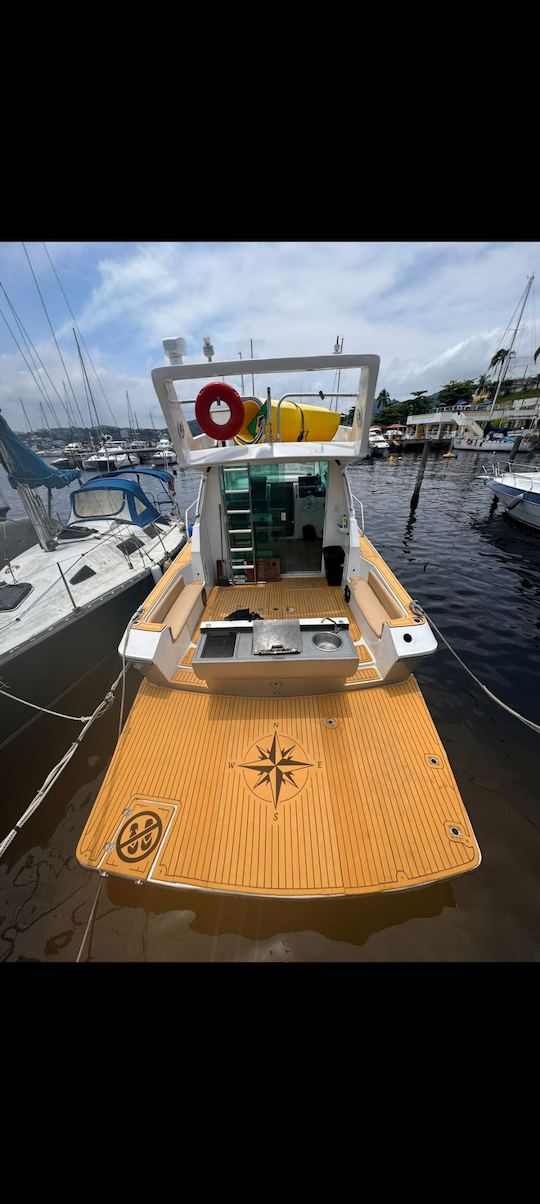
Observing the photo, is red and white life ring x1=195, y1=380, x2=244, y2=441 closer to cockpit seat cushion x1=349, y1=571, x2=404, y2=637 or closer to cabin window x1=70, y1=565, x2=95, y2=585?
cockpit seat cushion x1=349, y1=571, x2=404, y2=637

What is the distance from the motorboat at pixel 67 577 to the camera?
5.32m

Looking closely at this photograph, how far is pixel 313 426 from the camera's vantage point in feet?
22.3

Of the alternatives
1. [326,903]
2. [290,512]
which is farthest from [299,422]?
[326,903]

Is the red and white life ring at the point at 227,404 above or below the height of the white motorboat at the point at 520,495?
above

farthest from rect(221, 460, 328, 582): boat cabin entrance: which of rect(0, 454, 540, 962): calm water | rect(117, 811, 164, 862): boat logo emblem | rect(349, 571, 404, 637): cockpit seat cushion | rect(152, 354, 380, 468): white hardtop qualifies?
rect(117, 811, 164, 862): boat logo emblem

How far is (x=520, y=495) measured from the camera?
14.1 metres

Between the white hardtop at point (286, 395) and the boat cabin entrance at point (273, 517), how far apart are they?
900 millimetres

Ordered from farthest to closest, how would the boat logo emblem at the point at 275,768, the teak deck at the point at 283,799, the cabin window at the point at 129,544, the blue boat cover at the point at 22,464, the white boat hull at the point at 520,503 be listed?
1. the white boat hull at the point at 520,503
2. the cabin window at the point at 129,544
3. the blue boat cover at the point at 22,464
4. the boat logo emblem at the point at 275,768
5. the teak deck at the point at 283,799

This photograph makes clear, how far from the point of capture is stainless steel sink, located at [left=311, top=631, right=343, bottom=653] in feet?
12.7

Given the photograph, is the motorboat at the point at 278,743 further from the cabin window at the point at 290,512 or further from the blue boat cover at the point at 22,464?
the blue boat cover at the point at 22,464

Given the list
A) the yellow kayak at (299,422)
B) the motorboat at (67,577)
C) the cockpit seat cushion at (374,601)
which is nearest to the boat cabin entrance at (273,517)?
the yellow kayak at (299,422)

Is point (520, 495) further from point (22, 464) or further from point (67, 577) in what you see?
point (22, 464)
